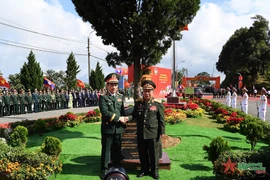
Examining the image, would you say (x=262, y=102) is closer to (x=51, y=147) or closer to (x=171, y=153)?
(x=171, y=153)

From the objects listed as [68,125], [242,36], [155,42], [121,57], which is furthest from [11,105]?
[242,36]

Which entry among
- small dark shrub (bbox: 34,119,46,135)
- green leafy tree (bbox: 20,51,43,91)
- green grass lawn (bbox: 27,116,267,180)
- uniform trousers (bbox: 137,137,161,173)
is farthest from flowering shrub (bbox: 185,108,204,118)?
green leafy tree (bbox: 20,51,43,91)

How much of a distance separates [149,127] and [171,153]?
2.32m

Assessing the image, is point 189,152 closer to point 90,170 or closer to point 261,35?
point 90,170

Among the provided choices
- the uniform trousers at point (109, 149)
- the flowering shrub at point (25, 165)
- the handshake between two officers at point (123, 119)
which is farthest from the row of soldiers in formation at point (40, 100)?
the handshake between two officers at point (123, 119)

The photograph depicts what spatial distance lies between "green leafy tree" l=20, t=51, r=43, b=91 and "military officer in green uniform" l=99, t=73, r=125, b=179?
24443 mm

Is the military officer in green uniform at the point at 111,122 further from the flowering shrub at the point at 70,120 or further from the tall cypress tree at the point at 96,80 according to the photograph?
the tall cypress tree at the point at 96,80

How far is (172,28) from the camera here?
8.09 metres

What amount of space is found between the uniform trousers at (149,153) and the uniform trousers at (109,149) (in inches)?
17.6

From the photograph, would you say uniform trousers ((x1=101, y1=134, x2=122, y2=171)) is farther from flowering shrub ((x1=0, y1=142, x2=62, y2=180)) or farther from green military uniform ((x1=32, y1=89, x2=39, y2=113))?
green military uniform ((x1=32, y1=89, x2=39, y2=113))

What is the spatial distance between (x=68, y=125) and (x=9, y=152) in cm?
654

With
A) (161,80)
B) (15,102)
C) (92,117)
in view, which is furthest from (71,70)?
(92,117)

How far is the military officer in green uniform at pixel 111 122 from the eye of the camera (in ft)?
17.8

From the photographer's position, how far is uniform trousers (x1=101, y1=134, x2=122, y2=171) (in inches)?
217
